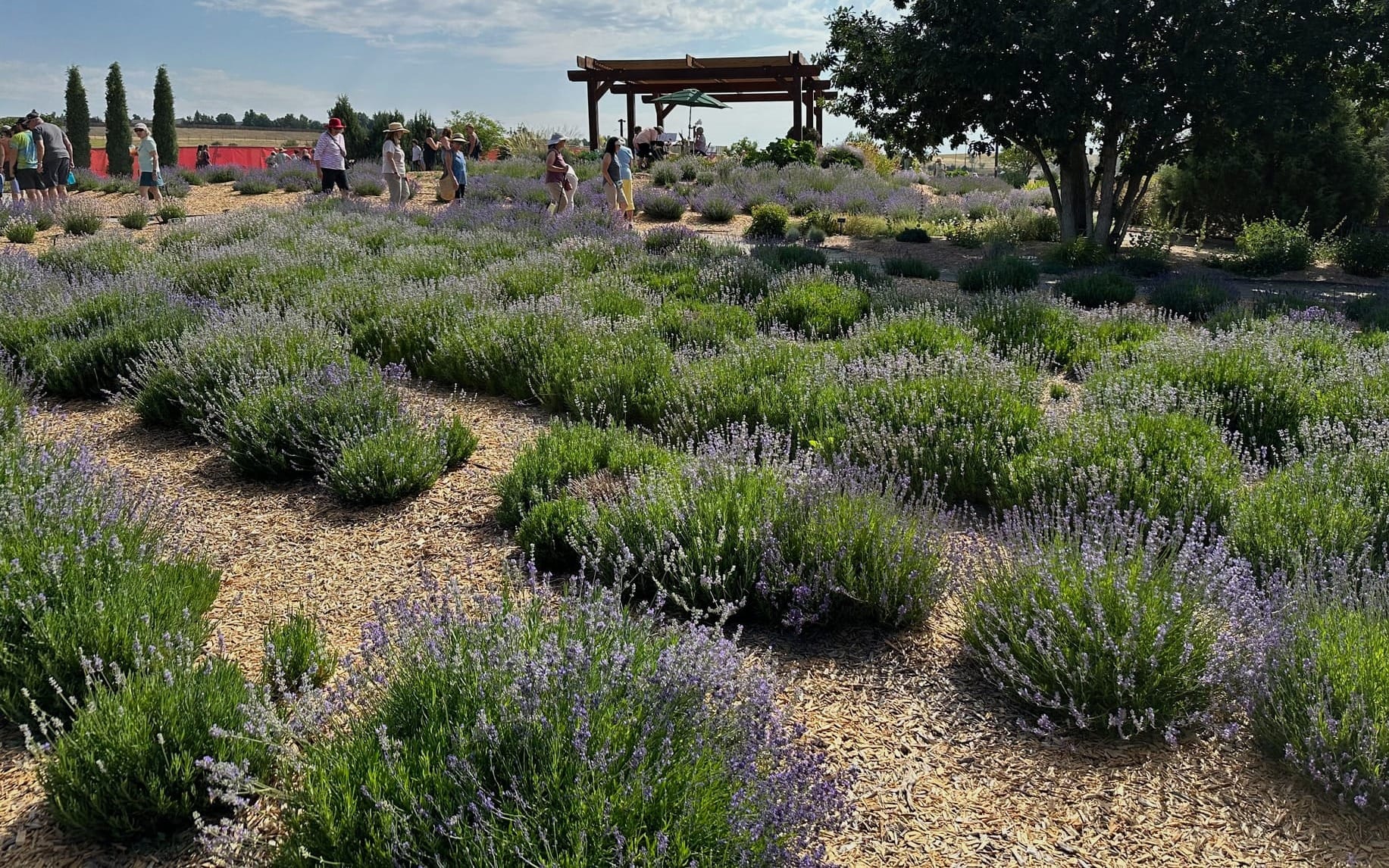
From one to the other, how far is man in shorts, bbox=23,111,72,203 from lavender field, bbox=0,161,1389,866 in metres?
11.7

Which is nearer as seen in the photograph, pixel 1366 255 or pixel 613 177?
pixel 1366 255

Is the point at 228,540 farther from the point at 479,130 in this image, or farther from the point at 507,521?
the point at 479,130

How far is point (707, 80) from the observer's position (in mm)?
29969

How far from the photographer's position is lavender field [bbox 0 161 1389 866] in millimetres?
2236

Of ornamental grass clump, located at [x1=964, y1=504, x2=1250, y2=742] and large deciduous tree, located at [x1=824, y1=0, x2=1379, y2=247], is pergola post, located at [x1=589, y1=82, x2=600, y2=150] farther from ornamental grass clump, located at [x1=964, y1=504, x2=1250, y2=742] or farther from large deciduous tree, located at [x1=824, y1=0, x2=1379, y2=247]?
ornamental grass clump, located at [x1=964, y1=504, x2=1250, y2=742]

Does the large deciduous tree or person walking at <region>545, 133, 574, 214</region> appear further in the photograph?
person walking at <region>545, 133, 574, 214</region>

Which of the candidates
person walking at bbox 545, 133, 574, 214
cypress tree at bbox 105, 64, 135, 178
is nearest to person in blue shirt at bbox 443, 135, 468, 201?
person walking at bbox 545, 133, 574, 214

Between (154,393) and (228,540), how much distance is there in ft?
6.89

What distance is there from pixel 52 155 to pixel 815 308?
54.0ft

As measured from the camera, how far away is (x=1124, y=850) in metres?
2.38

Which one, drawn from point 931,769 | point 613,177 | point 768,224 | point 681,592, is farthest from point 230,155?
point 931,769

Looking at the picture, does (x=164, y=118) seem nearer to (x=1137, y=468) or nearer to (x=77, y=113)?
(x=77, y=113)

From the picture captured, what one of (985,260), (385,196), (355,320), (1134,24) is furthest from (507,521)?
(385,196)


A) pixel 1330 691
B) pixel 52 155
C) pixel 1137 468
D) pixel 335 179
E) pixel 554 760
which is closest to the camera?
pixel 554 760
